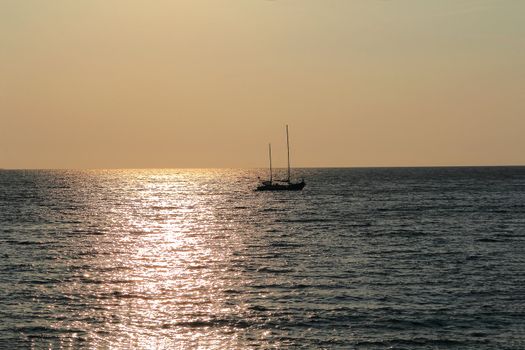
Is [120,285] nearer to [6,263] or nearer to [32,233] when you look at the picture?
[6,263]

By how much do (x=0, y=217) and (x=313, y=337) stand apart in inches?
3220

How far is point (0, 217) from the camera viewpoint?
104875mm

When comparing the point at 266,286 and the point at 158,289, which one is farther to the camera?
the point at 266,286

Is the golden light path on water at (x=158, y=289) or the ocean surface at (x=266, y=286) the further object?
the golden light path on water at (x=158, y=289)

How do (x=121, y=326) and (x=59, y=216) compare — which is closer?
(x=121, y=326)

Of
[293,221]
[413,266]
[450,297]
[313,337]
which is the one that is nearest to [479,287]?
[450,297]

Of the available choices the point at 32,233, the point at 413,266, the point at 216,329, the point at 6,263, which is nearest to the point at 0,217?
the point at 32,233

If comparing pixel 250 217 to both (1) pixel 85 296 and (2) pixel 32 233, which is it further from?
(1) pixel 85 296

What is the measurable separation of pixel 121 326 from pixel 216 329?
4.96m

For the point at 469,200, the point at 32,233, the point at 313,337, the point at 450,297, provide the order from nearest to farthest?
the point at 313,337 < the point at 450,297 < the point at 32,233 < the point at 469,200

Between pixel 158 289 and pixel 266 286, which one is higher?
pixel 158 289

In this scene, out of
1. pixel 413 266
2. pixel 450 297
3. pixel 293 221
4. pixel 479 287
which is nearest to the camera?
pixel 450 297

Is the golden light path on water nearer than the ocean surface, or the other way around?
the ocean surface

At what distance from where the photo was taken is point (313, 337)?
1351 inches
